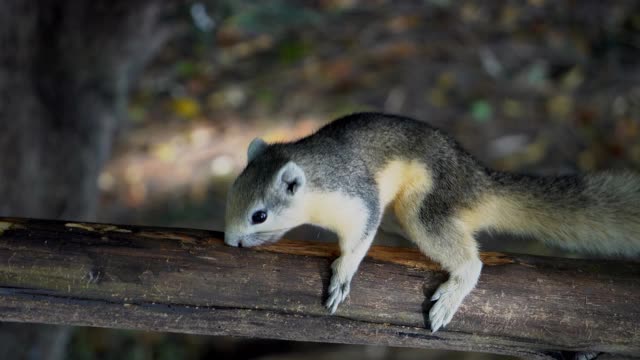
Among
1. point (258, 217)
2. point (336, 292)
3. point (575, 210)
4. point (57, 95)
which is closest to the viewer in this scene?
point (336, 292)

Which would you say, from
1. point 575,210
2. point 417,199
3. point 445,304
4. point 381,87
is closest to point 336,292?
point 445,304

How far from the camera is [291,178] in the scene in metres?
2.89

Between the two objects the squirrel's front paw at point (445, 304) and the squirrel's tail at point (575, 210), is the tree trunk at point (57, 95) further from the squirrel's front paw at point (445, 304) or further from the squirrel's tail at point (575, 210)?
the squirrel's front paw at point (445, 304)

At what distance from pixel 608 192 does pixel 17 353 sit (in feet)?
11.3

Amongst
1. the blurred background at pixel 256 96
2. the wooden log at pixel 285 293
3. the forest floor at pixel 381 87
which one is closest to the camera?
the wooden log at pixel 285 293

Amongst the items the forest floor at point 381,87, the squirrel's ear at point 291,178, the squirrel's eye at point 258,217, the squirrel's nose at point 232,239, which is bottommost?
the forest floor at point 381,87

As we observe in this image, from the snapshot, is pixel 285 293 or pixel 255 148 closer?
pixel 285 293

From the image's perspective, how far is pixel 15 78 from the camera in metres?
4.29

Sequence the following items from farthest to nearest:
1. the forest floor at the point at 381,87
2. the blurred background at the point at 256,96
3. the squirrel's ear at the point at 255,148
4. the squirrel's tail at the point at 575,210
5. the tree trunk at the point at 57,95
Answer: the forest floor at the point at 381,87
the blurred background at the point at 256,96
the tree trunk at the point at 57,95
the squirrel's ear at the point at 255,148
the squirrel's tail at the point at 575,210

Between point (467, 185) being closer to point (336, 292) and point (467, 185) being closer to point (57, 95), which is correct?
point (336, 292)

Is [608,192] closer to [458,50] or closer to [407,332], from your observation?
[407,332]

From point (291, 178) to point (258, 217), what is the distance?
0.63 feet

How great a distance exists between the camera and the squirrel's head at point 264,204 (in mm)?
2838

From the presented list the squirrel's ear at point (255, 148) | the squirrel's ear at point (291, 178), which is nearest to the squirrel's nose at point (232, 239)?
the squirrel's ear at point (291, 178)
